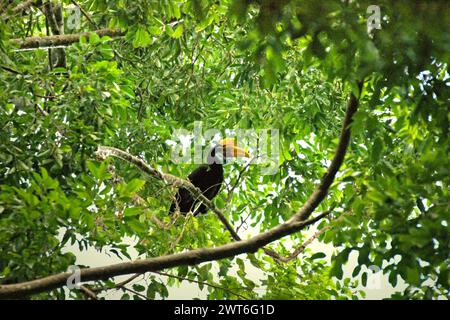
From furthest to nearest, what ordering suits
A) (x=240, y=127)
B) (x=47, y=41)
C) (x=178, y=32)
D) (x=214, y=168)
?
(x=214, y=168) < (x=240, y=127) < (x=47, y=41) < (x=178, y=32)

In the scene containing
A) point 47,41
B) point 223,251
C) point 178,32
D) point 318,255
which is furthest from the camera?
point 47,41

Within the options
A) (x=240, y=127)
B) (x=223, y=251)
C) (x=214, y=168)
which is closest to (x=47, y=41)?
(x=240, y=127)

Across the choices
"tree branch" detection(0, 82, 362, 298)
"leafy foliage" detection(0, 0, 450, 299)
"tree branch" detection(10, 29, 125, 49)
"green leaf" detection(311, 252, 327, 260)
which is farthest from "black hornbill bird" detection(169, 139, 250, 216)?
"tree branch" detection(0, 82, 362, 298)

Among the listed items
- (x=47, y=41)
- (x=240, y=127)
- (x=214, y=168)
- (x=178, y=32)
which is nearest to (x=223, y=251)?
(x=178, y=32)

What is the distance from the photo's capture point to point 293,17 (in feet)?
8.97

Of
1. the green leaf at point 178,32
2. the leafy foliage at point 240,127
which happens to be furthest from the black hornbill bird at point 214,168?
the green leaf at point 178,32

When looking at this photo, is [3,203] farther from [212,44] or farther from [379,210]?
[212,44]

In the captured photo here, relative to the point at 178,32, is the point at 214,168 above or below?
below

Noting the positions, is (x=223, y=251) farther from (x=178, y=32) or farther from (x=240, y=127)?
(x=240, y=127)

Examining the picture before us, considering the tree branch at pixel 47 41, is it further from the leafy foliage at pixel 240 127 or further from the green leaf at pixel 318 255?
the green leaf at pixel 318 255

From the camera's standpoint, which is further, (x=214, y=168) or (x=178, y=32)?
(x=214, y=168)

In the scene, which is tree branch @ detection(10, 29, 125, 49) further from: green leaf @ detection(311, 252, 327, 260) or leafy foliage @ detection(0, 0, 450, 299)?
green leaf @ detection(311, 252, 327, 260)

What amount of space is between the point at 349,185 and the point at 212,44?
128 inches

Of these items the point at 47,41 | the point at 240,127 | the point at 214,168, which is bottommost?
the point at 214,168
